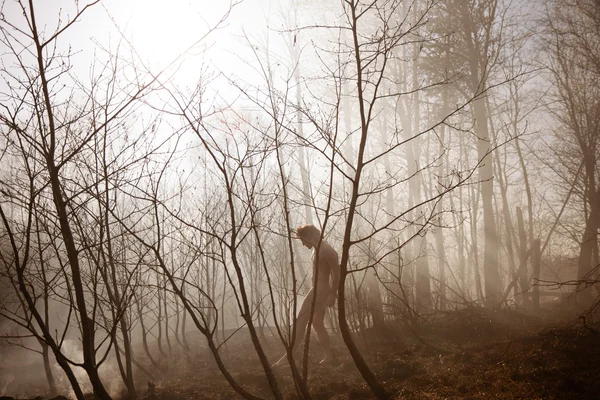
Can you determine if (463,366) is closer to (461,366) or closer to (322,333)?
(461,366)

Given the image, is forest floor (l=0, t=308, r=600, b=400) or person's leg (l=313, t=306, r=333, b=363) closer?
forest floor (l=0, t=308, r=600, b=400)

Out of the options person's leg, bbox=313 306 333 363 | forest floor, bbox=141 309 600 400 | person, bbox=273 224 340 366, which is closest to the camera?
forest floor, bbox=141 309 600 400

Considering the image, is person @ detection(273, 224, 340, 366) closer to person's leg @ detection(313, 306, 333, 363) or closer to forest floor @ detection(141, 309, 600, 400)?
person's leg @ detection(313, 306, 333, 363)

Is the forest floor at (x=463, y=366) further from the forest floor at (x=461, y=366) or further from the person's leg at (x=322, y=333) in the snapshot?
the person's leg at (x=322, y=333)

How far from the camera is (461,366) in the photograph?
3.35 m

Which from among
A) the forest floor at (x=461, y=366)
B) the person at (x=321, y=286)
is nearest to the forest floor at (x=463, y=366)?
the forest floor at (x=461, y=366)


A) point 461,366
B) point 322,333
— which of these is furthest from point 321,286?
point 461,366

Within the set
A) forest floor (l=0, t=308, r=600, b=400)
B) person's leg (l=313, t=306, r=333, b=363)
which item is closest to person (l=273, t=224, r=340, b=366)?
person's leg (l=313, t=306, r=333, b=363)

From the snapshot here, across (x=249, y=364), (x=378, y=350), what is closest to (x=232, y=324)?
(x=249, y=364)

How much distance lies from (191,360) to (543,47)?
35.2ft

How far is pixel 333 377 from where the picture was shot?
4.02 metres

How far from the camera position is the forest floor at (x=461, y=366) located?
8.91 feet

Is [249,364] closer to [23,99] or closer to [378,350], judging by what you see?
[378,350]

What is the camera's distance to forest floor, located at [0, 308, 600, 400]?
2.72 metres
